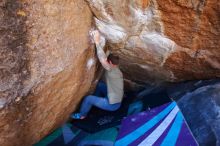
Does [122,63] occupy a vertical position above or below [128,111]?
above

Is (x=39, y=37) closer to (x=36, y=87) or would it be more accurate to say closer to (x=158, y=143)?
(x=36, y=87)

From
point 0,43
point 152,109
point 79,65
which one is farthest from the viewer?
point 152,109

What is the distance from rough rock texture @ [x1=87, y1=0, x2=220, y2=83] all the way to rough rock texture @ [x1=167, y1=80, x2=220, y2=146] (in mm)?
120

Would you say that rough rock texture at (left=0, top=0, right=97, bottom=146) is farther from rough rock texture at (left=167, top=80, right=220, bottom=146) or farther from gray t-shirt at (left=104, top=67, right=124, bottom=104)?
rough rock texture at (left=167, top=80, right=220, bottom=146)

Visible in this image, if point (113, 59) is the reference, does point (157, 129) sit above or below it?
below

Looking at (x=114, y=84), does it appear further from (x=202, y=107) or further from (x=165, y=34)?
(x=202, y=107)

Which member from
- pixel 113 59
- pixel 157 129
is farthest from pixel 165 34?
pixel 157 129

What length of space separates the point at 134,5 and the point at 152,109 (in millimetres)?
1099

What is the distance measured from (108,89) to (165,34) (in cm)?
86

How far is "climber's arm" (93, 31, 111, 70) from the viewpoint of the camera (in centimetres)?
367

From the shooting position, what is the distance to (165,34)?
354cm

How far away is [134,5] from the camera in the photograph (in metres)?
3.35

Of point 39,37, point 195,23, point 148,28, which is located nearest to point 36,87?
point 39,37

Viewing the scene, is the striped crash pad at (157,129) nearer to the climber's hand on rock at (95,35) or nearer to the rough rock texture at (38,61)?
the rough rock texture at (38,61)
